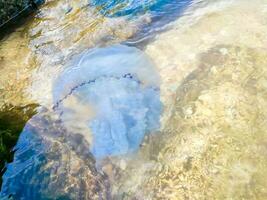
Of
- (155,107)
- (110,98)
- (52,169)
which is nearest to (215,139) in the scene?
→ (155,107)

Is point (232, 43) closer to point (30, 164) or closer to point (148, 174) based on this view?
point (148, 174)

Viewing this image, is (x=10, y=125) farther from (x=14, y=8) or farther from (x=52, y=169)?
(x=14, y=8)

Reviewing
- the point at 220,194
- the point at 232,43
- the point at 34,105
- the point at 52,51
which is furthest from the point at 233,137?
the point at 52,51

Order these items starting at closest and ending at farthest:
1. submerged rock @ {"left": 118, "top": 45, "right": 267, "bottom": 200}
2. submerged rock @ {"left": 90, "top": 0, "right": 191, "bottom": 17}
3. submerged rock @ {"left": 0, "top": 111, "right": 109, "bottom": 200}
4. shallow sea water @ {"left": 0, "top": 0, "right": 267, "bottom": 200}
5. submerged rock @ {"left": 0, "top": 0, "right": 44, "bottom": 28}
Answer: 1. submerged rock @ {"left": 118, "top": 45, "right": 267, "bottom": 200}
2. shallow sea water @ {"left": 0, "top": 0, "right": 267, "bottom": 200}
3. submerged rock @ {"left": 0, "top": 111, "right": 109, "bottom": 200}
4. submerged rock @ {"left": 90, "top": 0, "right": 191, "bottom": 17}
5. submerged rock @ {"left": 0, "top": 0, "right": 44, "bottom": 28}

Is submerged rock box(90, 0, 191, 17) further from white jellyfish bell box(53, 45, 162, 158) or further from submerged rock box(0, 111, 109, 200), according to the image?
submerged rock box(0, 111, 109, 200)

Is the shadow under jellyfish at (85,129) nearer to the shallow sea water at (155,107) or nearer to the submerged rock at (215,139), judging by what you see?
the shallow sea water at (155,107)

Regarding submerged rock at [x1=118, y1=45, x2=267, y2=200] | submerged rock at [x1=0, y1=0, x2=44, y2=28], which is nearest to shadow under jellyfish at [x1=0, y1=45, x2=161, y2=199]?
submerged rock at [x1=118, y1=45, x2=267, y2=200]

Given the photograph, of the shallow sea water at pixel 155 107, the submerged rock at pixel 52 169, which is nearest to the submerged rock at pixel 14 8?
the shallow sea water at pixel 155 107

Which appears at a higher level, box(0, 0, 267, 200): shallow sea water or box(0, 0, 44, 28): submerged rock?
box(0, 0, 44, 28): submerged rock
